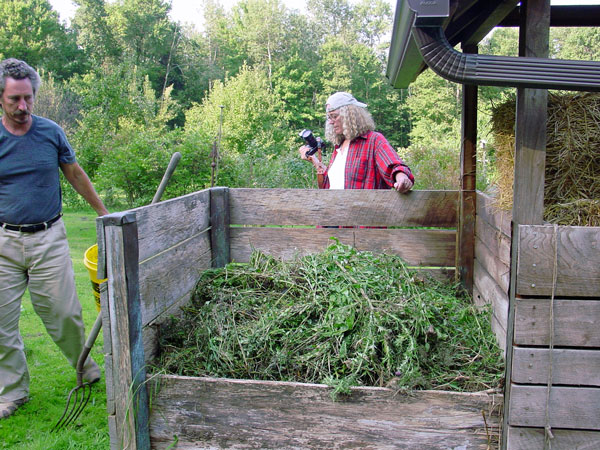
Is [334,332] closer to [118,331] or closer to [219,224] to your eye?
[118,331]

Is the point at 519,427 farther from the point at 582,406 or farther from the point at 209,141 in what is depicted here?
the point at 209,141

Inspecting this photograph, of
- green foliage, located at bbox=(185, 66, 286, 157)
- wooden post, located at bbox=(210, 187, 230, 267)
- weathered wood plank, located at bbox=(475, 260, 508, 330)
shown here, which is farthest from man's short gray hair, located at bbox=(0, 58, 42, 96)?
green foliage, located at bbox=(185, 66, 286, 157)

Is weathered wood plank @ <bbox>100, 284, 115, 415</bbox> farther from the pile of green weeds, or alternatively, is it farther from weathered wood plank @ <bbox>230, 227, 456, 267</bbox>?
weathered wood plank @ <bbox>230, 227, 456, 267</bbox>

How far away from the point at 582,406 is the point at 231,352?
135 centimetres

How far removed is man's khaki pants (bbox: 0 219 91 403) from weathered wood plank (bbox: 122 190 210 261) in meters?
1.10

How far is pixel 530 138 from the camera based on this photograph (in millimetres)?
1865

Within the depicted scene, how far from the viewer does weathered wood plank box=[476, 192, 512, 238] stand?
227cm

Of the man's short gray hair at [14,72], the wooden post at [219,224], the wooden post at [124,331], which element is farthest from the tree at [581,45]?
the wooden post at [124,331]

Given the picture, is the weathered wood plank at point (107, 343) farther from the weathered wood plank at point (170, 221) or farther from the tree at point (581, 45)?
the tree at point (581, 45)

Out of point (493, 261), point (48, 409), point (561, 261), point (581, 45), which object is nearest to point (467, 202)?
point (493, 261)

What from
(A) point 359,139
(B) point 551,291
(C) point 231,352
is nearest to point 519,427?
(B) point 551,291

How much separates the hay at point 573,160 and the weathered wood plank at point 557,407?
0.61 m

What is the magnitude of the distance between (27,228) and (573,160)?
307 centimetres

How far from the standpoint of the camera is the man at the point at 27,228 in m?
3.30
